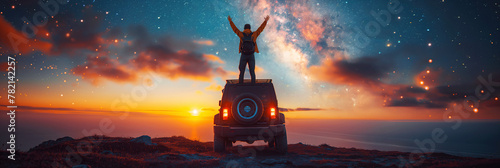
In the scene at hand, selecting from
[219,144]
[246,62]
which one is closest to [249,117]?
[219,144]

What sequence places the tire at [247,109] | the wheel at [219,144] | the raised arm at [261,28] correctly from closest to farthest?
the tire at [247,109]
the wheel at [219,144]
the raised arm at [261,28]

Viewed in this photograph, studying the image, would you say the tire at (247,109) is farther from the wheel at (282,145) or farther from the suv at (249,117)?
the wheel at (282,145)

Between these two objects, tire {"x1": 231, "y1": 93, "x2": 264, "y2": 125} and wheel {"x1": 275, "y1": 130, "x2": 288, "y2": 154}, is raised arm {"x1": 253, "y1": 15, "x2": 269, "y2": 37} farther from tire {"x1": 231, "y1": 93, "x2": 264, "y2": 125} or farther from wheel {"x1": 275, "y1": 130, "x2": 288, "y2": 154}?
wheel {"x1": 275, "y1": 130, "x2": 288, "y2": 154}

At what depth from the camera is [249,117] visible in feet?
25.1

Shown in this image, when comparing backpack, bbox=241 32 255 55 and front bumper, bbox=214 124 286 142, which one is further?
backpack, bbox=241 32 255 55

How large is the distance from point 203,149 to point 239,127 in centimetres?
389

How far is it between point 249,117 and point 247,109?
0.28 metres

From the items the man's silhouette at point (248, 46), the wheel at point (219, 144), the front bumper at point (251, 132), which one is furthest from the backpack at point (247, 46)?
the wheel at point (219, 144)

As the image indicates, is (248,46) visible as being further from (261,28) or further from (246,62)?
(261,28)

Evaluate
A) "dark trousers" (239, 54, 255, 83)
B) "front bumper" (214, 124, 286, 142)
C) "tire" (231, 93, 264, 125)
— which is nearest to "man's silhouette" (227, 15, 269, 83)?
"dark trousers" (239, 54, 255, 83)

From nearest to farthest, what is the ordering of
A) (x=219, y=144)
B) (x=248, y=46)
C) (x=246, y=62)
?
(x=219, y=144) → (x=248, y=46) → (x=246, y=62)

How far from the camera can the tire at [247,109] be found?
A: 757 centimetres

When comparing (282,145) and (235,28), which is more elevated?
(235,28)

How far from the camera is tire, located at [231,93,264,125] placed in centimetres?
757
